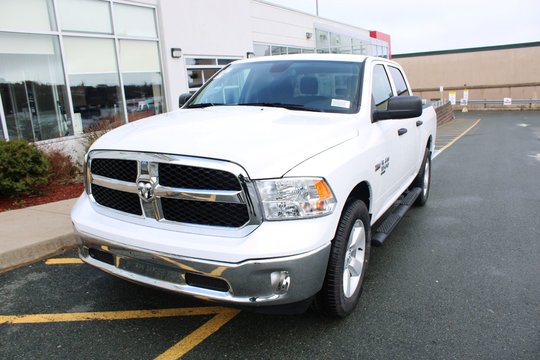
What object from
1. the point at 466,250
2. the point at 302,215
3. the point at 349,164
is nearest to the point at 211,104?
the point at 349,164

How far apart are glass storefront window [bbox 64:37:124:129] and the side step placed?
23.2ft

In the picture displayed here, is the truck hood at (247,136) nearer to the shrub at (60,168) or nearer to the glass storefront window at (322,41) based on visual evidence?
the shrub at (60,168)

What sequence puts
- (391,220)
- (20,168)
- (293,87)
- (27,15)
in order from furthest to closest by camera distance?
(27,15) → (20,168) → (391,220) → (293,87)

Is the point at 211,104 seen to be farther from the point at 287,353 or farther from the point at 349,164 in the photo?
the point at 287,353

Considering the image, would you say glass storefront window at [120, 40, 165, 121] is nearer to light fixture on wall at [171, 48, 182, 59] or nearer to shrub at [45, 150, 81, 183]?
light fixture on wall at [171, 48, 182, 59]

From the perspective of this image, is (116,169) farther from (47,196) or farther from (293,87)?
(47,196)

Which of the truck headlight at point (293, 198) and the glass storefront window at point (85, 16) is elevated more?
the glass storefront window at point (85, 16)

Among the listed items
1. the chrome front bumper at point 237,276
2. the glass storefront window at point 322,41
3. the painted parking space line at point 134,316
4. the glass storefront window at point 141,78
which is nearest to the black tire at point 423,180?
the painted parking space line at point 134,316

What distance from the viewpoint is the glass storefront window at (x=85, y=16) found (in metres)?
9.66

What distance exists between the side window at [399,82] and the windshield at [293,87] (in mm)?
1180

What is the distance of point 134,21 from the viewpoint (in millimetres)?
11516

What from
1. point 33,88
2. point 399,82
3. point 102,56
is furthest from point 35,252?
point 102,56

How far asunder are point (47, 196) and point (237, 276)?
5.49m

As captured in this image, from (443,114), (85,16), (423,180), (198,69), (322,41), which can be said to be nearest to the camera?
(423,180)
